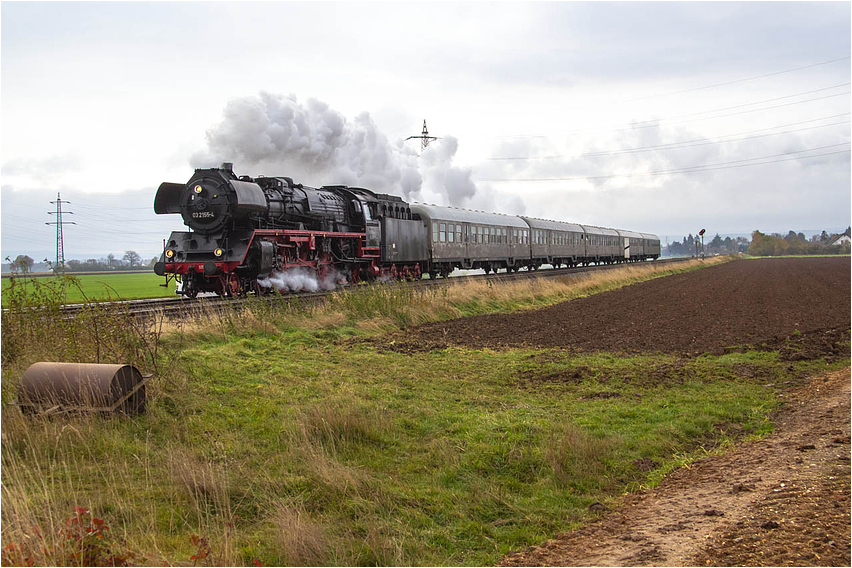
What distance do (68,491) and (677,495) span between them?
5552 mm

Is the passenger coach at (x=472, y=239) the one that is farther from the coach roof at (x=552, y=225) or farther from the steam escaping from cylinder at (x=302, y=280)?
the steam escaping from cylinder at (x=302, y=280)

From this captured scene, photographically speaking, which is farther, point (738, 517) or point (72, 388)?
point (72, 388)

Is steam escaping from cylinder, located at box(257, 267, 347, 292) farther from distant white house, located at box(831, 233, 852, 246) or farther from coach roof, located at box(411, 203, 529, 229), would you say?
distant white house, located at box(831, 233, 852, 246)

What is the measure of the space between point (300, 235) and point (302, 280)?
1606 millimetres

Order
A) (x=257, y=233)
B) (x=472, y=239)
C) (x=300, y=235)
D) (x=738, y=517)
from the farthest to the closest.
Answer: (x=472, y=239) < (x=300, y=235) < (x=257, y=233) < (x=738, y=517)

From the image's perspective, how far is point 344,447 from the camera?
299 inches

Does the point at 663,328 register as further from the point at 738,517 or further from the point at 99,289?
the point at 99,289

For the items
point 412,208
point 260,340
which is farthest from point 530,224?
point 260,340

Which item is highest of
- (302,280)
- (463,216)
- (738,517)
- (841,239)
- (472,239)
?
(841,239)

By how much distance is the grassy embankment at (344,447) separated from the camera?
5418 mm

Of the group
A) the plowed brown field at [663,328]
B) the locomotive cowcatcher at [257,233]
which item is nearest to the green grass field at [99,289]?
the locomotive cowcatcher at [257,233]

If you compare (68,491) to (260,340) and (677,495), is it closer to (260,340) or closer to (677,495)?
(677,495)

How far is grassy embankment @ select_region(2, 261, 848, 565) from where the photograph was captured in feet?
17.8

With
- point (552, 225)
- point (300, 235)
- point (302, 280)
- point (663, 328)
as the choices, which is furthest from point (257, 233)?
point (552, 225)
